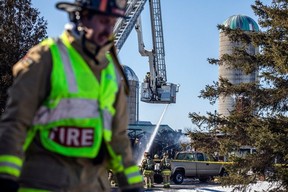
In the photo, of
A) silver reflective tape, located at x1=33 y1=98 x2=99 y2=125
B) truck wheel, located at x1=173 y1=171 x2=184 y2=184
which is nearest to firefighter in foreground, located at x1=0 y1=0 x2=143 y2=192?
silver reflective tape, located at x1=33 y1=98 x2=99 y2=125

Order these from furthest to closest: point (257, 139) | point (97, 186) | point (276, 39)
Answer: point (276, 39)
point (257, 139)
point (97, 186)

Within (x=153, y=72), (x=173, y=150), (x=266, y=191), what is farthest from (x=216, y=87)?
(x=173, y=150)

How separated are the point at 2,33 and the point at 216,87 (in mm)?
7689

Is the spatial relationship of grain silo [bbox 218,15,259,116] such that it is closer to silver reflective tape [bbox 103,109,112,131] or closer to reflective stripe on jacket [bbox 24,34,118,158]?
silver reflective tape [bbox 103,109,112,131]

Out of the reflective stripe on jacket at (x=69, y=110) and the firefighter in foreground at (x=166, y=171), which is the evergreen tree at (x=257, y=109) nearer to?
the firefighter in foreground at (x=166, y=171)

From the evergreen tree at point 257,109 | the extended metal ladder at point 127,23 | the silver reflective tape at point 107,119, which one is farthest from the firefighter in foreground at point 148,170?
the silver reflective tape at point 107,119

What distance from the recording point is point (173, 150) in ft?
164

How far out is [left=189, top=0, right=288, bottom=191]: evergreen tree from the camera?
1720 centimetres

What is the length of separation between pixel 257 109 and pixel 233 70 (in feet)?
6.60

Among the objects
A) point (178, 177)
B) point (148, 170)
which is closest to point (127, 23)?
point (178, 177)

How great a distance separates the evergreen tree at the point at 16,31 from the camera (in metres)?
21.3

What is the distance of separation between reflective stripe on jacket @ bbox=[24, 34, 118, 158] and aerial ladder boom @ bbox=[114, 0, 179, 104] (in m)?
33.7

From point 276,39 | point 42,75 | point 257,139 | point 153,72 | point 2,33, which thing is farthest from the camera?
point 153,72

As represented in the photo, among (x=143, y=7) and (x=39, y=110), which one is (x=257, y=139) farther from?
(x=143, y=7)
